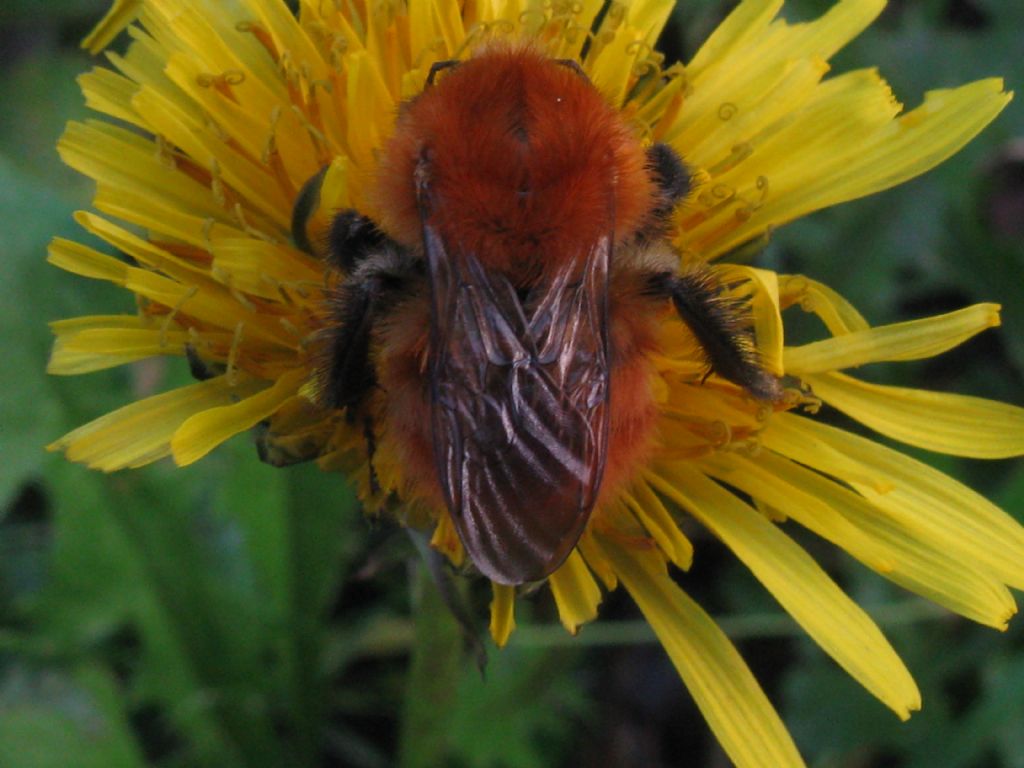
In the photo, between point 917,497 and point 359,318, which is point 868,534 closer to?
point 917,497

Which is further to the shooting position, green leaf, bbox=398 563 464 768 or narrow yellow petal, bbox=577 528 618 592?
green leaf, bbox=398 563 464 768

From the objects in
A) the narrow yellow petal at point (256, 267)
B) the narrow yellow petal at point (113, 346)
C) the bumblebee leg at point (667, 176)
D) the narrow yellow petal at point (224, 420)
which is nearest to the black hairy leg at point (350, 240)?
the narrow yellow petal at point (256, 267)

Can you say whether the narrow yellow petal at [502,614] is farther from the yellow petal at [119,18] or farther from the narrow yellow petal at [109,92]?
the yellow petal at [119,18]

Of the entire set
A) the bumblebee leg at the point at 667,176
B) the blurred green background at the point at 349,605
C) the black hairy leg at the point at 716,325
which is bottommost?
the blurred green background at the point at 349,605

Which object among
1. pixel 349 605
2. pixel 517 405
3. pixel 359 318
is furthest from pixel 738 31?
pixel 349 605

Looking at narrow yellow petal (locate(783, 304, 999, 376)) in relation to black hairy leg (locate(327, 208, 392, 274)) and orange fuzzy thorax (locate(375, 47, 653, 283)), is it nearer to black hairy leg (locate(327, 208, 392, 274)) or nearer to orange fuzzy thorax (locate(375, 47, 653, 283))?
orange fuzzy thorax (locate(375, 47, 653, 283))

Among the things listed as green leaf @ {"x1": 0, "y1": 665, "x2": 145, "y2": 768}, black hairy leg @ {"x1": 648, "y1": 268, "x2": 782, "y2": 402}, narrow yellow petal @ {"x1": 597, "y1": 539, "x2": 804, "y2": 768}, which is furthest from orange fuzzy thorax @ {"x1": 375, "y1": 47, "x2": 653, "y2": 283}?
green leaf @ {"x1": 0, "y1": 665, "x2": 145, "y2": 768}
